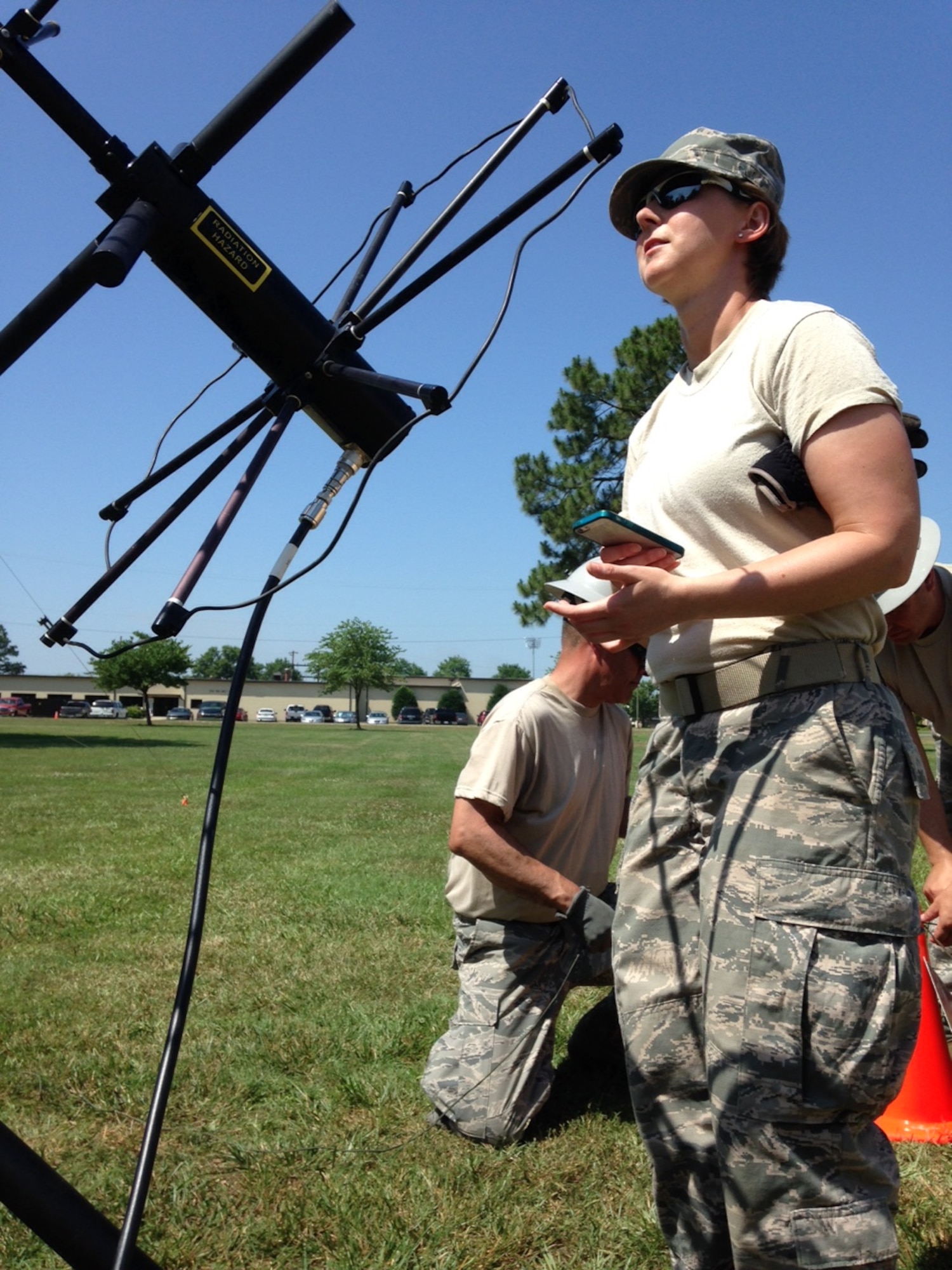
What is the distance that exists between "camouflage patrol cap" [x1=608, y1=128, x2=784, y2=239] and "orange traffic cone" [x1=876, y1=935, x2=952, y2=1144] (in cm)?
245

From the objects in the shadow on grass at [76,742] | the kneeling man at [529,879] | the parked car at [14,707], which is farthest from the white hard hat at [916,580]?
the parked car at [14,707]

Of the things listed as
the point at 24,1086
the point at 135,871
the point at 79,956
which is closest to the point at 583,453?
the point at 135,871

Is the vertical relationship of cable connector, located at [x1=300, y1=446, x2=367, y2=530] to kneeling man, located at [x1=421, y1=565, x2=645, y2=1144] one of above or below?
above

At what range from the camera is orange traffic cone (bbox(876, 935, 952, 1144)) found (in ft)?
10.3

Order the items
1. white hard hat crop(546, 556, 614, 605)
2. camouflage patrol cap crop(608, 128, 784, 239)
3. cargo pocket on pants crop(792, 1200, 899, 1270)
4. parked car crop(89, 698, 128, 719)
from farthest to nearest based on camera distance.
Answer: parked car crop(89, 698, 128, 719) < white hard hat crop(546, 556, 614, 605) < camouflage patrol cap crop(608, 128, 784, 239) < cargo pocket on pants crop(792, 1200, 899, 1270)

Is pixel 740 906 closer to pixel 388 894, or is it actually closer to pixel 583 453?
pixel 388 894

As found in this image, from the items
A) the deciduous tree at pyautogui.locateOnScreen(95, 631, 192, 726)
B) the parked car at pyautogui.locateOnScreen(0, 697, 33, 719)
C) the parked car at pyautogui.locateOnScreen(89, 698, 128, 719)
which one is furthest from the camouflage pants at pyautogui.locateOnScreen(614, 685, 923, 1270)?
the parked car at pyautogui.locateOnScreen(0, 697, 33, 719)

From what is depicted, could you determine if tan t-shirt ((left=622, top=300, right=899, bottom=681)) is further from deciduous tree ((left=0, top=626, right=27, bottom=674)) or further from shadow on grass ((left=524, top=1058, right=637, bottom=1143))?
deciduous tree ((left=0, top=626, right=27, bottom=674))

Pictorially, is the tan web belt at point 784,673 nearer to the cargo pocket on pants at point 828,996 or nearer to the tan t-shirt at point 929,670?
the cargo pocket on pants at point 828,996

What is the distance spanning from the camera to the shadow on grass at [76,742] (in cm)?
3002

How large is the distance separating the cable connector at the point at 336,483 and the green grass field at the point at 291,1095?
1795 millimetres

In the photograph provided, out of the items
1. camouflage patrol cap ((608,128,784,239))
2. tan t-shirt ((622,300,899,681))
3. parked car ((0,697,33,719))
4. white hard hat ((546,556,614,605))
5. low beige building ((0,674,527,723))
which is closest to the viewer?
tan t-shirt ((622,300,899,681))

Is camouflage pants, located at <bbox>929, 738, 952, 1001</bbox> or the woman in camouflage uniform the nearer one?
the woman in camouflage uniform

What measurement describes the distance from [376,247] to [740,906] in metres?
1.25
